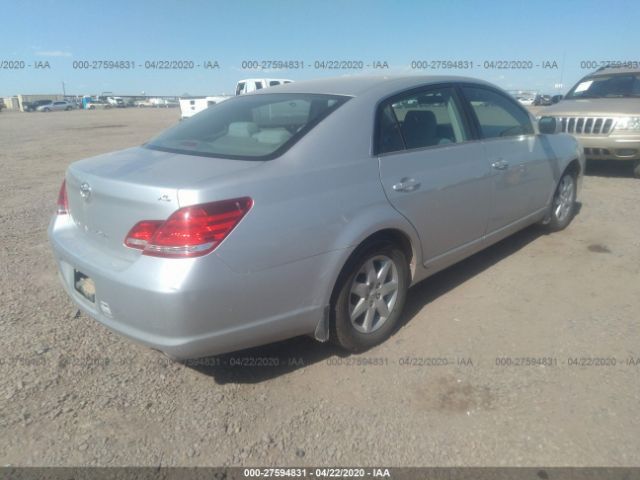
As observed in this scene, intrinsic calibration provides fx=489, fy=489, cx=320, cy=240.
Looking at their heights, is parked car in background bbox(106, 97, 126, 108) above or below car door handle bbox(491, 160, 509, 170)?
above

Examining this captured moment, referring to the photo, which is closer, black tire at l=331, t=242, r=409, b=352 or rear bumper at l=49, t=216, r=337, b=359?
rear bumper at l=49, t=216, r=337, b=359

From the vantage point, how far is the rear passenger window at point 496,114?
3791 mm

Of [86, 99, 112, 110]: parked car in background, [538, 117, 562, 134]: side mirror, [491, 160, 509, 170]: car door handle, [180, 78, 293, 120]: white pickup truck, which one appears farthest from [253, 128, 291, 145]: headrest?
[86, 99, 112, 110]: parked car in background

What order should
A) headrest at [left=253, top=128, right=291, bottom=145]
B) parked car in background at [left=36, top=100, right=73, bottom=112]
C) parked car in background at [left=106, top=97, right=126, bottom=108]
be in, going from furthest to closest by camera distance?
parked car in background at [left=106, top=97, right=126, bottom=108] < parked car in background at [left=36, top=100, right=73, bottom=112] < headrest at [left=253, top=128, right=291, bottom=145]

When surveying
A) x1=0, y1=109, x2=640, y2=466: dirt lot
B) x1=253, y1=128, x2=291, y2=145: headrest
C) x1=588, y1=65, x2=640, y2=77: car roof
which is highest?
x1=588, y1=65, x2=640, y2=77: car roof

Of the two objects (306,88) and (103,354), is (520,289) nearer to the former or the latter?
(306,88)

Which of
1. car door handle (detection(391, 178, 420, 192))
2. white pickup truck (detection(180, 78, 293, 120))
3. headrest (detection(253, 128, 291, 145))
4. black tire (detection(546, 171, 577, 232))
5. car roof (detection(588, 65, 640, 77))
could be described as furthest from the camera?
white pickup truck (detection(180, 78, 293, 120))

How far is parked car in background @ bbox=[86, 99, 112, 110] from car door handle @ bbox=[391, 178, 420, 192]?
250 ft

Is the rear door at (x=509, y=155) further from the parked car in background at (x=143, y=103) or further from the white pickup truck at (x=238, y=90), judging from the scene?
the parked car in background at (x=143, y=103)

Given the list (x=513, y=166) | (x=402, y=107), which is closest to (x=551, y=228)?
(x=513, y=166)

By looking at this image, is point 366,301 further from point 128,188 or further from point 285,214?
point 128,188

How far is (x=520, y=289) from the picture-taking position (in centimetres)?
383

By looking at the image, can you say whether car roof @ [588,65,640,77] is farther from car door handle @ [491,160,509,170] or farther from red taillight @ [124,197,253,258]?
red taillight @ [124,197,253,258]

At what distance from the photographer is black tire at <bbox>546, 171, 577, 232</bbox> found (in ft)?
16.1
